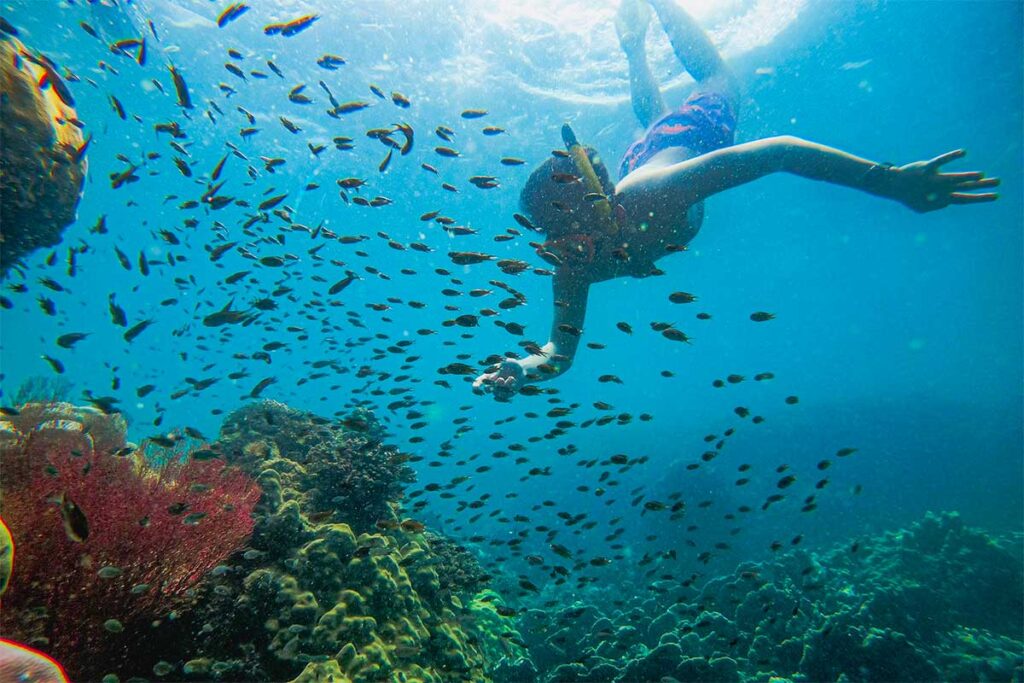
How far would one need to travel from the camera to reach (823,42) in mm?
18281

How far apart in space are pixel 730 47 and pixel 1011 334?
10191 cm

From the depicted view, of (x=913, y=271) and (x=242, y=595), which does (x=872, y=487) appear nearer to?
(x=242, y=595)

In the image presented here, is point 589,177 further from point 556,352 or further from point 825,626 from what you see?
point 825,626

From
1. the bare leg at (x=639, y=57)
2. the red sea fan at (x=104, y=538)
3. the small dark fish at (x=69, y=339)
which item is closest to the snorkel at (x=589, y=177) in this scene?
the red sea fan at (x=104, y=538)

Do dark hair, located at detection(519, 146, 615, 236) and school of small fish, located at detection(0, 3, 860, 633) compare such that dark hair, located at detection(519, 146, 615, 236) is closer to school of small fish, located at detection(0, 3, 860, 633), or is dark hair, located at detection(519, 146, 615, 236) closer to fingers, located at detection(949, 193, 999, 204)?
school of small fish, located at detection(0, 3, 860, 633)

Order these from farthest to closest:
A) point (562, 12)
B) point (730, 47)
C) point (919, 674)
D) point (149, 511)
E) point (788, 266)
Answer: point (788, 266) → point (730, 47) → point (562, 12) → point (919, 674) → point (149, 511)

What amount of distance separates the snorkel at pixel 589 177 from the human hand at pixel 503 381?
71.3 inches

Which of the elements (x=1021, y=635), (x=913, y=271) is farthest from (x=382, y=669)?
(x=913, y=271)

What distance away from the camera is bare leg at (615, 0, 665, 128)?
403 inches

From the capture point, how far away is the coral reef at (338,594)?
386cm

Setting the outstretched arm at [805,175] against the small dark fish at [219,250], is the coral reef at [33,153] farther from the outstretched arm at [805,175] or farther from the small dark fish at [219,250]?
the outstretched arm at [805,175]

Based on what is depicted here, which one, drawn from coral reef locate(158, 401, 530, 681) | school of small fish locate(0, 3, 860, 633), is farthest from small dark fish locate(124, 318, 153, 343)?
coral reef locate(158, 401, 530, 681)

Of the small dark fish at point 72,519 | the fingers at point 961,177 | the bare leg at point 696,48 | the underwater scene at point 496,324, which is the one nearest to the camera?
the small dark fish at point 72,519

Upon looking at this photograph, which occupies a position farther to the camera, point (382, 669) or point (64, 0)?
point (64, 0)
